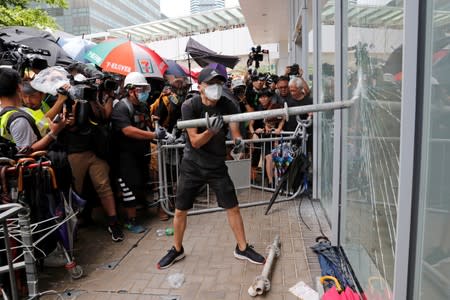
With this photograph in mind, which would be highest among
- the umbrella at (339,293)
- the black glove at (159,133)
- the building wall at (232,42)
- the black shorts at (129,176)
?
the building wall at (232,42)

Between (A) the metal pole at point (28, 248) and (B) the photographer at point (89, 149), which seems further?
(B) the photographer at point (89, 149)

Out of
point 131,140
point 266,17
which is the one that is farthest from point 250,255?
point 266,17

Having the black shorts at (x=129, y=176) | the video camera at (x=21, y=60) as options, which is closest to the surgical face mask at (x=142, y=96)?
the black shorts at (x=129, y=176)

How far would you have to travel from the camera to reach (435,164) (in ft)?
4.65

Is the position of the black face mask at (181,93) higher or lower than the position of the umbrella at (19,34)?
lower

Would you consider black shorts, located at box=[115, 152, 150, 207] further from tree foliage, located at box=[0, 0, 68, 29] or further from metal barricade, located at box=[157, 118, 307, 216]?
tree foliage, located at box=[0, 0, 68, 29]

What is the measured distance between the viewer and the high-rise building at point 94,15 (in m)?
55.5

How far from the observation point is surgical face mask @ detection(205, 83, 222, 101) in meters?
3.12

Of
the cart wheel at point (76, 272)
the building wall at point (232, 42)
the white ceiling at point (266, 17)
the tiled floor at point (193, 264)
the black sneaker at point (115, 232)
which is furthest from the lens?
the building wall at point (232, 42)

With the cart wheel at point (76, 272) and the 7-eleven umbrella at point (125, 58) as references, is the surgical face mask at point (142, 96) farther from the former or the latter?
the cart wheel at point (76, 272)

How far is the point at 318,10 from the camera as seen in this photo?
14.5 feet

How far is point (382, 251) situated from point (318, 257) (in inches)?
55.9

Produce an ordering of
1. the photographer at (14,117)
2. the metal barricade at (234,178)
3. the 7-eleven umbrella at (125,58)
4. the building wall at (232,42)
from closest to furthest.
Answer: the photographer at (14,117), the metal barricade at (234,178), the 7-eleven umbrella at (125,58), the building wall at (232,42)

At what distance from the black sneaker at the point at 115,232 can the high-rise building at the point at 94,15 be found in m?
47.5
